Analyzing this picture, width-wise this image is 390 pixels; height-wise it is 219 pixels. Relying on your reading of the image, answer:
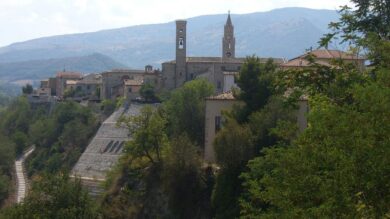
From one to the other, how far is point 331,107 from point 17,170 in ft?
230

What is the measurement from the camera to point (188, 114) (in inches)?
1832

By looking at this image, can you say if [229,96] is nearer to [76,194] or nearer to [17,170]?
[76,194]

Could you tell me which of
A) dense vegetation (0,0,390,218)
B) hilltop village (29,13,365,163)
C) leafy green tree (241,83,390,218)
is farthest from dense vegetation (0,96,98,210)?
leafy green tree (241,83,390,218)

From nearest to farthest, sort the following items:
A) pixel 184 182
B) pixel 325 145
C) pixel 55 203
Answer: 1. pixel 325 145
2. pixel 184 182
3. pixel 55 203

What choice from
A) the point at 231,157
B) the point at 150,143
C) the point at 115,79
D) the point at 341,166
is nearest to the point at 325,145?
the point at 341,166

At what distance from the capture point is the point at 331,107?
1422 centimetres

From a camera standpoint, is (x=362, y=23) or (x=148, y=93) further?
(x=148, y=93)

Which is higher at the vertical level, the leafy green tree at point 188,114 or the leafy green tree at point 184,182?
the leafy green tree at point 188,114

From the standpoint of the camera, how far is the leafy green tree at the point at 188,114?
45031mm

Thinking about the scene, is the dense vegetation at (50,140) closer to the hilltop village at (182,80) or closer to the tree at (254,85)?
the hilltop village at (182,80)

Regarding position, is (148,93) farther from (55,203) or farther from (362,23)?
(362,23)

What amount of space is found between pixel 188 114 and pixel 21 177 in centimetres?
3525

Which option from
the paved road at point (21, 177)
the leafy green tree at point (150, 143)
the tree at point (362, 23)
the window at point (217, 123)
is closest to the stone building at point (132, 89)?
the paved road at point (21, 177)

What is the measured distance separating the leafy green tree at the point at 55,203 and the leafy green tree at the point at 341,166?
22.2 m
